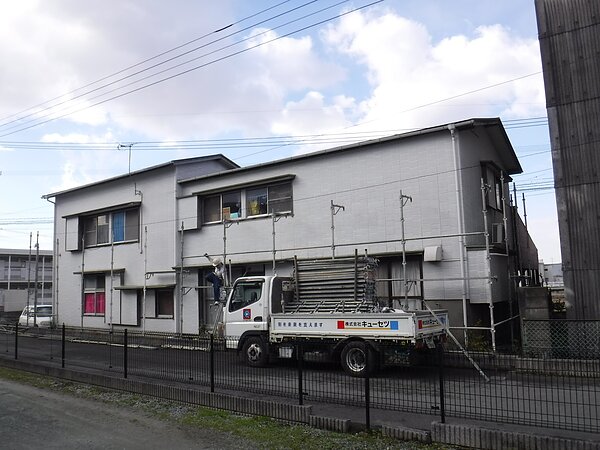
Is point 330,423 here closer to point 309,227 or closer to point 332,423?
point 332,423

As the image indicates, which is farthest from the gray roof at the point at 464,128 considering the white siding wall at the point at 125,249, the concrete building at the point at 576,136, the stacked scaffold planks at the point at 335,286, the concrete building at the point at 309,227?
the stacked scaffold planks at the point at 335,286

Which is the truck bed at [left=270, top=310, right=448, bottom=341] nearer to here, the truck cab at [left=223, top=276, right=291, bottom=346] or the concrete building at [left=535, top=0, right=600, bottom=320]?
the truck cab at [left=223, top=276, right=291, bottom=346]

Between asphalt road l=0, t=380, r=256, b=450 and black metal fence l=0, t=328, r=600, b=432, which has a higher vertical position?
black metal fence l=0, t=328, r=600, b=432

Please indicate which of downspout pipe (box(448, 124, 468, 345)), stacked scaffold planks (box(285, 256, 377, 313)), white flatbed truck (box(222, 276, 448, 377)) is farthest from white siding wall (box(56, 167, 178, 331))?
downspout pipe (box(448, 124, 468, 345))

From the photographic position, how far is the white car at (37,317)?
2592 centimetres

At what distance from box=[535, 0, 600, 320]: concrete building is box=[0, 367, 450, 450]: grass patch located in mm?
8404

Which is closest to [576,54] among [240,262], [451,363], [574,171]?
[574,171]

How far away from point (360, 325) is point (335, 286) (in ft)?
6.69

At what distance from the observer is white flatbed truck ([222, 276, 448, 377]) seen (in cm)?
1093

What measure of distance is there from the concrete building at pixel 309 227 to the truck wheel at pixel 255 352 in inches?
143

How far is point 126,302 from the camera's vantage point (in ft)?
73.3

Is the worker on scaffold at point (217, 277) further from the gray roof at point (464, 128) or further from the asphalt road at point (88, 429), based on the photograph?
the asphalt road at point (88, 429)

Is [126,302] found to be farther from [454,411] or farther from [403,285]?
[454,411]

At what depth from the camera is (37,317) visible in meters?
26.2
